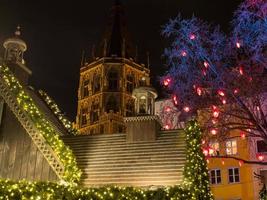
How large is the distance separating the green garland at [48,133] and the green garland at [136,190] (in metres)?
2.35

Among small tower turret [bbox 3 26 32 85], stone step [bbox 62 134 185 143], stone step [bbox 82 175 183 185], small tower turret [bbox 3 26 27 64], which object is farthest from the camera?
small tower turret [bbox 3 26 27 64]

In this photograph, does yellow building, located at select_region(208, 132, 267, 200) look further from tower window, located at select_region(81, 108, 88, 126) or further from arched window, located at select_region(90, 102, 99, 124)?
A: tower window, located at select_region(81, 108, 88, 126)

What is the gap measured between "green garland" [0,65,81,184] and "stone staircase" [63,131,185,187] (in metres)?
0.78

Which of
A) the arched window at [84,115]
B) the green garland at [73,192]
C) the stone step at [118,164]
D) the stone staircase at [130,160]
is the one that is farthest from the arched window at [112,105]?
the green garland at [73,192]

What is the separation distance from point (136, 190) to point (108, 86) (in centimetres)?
6364

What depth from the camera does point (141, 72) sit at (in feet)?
264

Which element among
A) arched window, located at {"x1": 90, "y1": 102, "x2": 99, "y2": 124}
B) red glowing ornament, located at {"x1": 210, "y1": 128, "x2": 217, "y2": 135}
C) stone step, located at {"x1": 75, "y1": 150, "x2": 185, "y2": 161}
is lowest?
stone step, located at {"x1": 75, "y1": 150, "x2": 185, "y2": 161}

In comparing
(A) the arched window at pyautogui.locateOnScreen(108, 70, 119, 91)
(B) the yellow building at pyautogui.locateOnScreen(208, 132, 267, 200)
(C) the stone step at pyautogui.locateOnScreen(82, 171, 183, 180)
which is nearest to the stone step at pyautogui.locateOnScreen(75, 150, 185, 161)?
(C) the stone step at pyautogui.locateOnScreen(82, 171, 183, 180)

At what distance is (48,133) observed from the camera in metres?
15.6

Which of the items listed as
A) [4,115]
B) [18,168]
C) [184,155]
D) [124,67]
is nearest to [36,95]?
[4,115]

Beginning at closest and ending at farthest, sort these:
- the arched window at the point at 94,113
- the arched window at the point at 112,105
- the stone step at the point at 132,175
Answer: the stone step at the point at 132,175 → the arched window at the point at 112,105 → the arched window at the point at 94,113

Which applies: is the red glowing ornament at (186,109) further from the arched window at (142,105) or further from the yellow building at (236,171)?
the yellow building at (236,171)

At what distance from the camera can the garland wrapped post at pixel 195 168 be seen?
1447 centimetres

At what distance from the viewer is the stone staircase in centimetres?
1520
